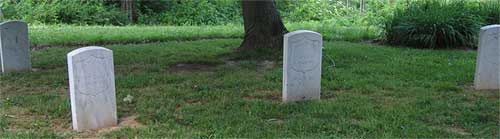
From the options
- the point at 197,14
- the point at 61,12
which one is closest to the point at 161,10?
the point at 197,14

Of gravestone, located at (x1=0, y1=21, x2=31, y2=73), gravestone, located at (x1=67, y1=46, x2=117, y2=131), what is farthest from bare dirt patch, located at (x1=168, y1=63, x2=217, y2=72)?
gravestone, located at (x1=67, y1=46, x2=117, y2=131)

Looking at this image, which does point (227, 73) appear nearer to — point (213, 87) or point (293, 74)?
point (213, 87)

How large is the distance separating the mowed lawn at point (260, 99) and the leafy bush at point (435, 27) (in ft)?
4.57

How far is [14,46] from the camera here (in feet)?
27.4

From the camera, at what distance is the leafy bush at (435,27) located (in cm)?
1155

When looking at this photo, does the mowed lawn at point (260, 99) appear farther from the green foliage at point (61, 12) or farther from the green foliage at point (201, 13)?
the green foliage at point (201, 13)

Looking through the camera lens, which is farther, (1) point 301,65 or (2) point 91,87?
(1) point 301,65

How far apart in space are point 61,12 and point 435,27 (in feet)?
45.5

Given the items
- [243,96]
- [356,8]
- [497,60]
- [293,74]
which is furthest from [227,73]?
[356,8]

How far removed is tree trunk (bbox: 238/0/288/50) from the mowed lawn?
1.54 ft

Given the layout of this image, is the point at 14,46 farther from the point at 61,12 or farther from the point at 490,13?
the point at 61,12

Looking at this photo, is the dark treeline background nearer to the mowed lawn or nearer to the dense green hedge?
the dense green hedge

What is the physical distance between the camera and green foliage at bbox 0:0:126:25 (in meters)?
20.0

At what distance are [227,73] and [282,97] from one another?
1.85 metres
